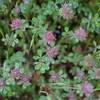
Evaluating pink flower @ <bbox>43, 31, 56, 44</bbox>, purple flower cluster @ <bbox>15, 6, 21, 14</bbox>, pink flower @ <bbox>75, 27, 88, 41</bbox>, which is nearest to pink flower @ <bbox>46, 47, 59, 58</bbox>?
pink flower @ <bbox>43, 31, 56, 44</bbox>

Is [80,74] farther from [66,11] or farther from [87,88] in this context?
[66,11]

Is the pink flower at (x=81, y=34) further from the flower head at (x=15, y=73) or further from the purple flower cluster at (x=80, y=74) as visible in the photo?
the flower head at (x=15, y=73)

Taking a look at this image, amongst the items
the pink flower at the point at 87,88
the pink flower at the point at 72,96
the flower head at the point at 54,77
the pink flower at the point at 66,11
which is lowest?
the pink flower at the point at 72,96

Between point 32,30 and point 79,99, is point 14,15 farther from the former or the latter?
point 79,99

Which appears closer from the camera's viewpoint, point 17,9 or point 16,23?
point 16,23

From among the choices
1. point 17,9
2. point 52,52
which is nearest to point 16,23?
point 17,9

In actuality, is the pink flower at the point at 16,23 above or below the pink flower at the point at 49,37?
above

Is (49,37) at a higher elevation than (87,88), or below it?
higher

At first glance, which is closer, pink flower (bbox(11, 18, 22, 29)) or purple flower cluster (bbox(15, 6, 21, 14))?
pink flower (bbox(11, 18, 22, 29))

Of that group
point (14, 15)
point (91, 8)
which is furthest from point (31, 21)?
point (91, 8)

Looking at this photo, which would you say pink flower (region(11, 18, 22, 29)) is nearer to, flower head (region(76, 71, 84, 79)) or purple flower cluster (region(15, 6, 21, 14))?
purple flower cluster (region(15, 6, 21, 14))


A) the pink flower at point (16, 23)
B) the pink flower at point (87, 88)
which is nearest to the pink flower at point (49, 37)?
the pink flower at point (16, 23)
